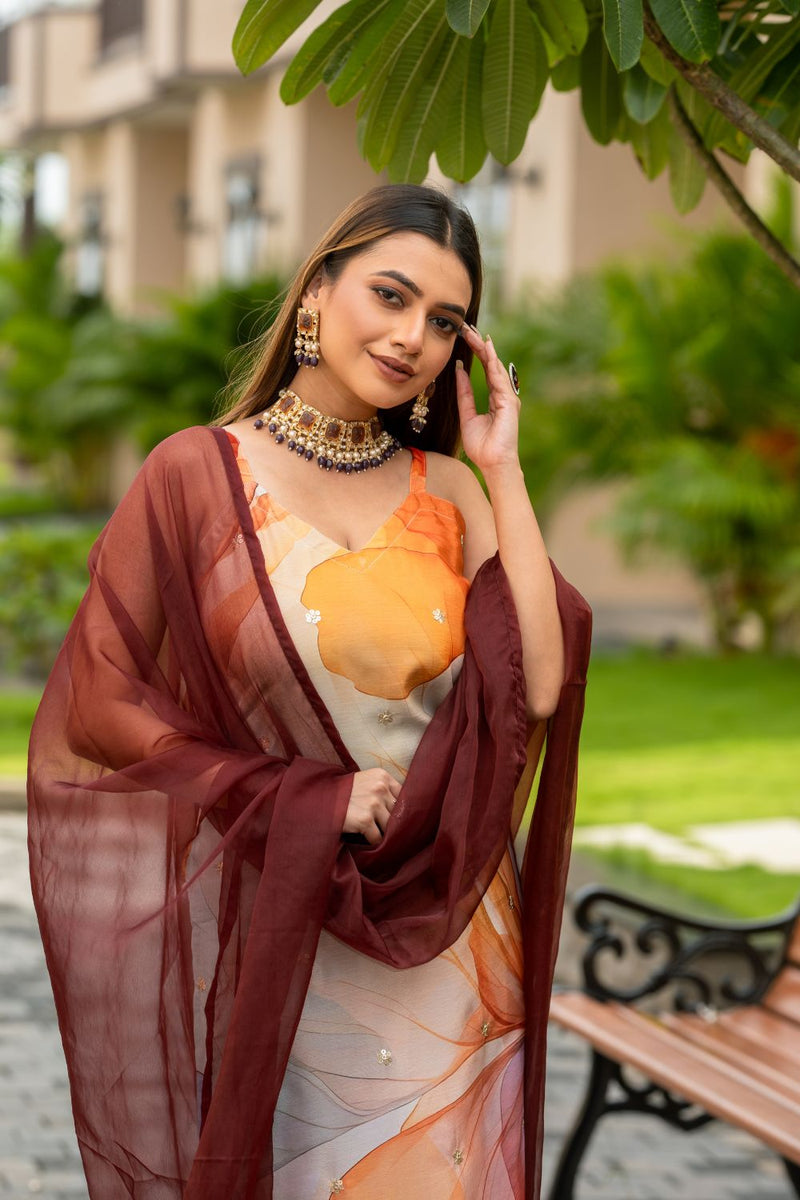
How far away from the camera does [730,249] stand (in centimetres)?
1131

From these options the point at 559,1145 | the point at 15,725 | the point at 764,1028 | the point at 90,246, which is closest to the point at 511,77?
the point at 764,1028

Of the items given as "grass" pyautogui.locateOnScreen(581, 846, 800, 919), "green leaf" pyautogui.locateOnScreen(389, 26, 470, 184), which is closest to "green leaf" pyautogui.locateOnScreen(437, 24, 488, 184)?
"green leaf" pyautogui.locateOnScreen(389, 26, 470, 184)

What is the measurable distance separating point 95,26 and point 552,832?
25157mm

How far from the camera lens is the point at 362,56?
2.66 m

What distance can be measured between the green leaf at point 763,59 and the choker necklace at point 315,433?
926 mm

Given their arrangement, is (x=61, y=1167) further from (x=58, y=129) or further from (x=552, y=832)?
(x=58, y=129)

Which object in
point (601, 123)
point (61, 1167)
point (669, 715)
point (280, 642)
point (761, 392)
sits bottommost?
point (669, 715)

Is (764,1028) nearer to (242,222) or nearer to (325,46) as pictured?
(325,46)

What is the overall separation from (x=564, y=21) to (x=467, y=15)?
0.32 m

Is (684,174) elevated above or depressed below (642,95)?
below

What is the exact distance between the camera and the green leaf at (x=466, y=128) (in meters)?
2.83

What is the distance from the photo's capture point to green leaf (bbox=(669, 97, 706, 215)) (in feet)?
10.7

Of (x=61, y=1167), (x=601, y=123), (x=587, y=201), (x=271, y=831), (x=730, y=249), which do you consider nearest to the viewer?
(x=271, y=831)

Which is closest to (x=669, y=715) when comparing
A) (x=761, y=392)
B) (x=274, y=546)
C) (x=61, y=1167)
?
(x=761, y=392)
